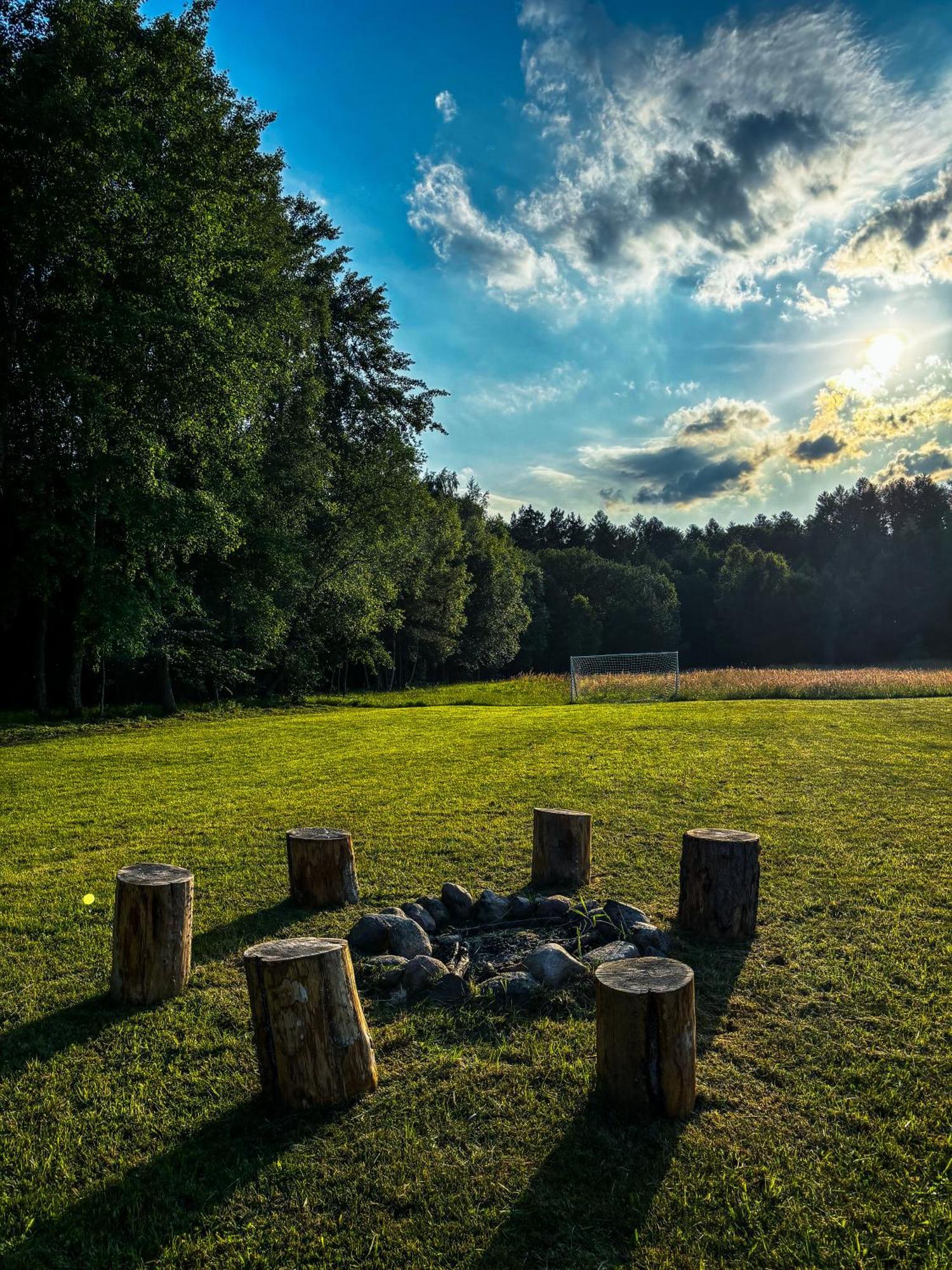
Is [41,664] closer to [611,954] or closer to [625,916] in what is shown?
[625,916]

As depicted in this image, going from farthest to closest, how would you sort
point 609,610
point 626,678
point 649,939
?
point 609,610, point 626,678, point 649,939

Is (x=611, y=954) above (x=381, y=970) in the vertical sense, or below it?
above

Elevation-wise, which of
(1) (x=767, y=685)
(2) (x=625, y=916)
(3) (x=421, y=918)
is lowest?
(3) (x=421, y=918)

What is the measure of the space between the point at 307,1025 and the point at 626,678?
934 inches

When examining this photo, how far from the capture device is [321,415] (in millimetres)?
28312

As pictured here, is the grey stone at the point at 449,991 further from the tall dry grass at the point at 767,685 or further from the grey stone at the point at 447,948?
the tall dry grass at the point at 767,685

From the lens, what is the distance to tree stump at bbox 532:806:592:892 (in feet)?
18.7

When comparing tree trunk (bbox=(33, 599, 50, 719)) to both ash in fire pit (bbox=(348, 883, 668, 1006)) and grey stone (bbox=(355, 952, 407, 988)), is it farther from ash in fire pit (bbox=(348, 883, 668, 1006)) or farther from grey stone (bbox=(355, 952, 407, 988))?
grey stone (bbox=(355, 952, 407, 988))

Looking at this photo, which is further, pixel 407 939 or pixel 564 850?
pixel 564 850

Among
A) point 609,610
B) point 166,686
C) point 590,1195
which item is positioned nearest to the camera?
point 590,1195

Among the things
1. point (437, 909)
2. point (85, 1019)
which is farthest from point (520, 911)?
point (85, 1019)

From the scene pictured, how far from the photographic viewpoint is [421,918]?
486cm

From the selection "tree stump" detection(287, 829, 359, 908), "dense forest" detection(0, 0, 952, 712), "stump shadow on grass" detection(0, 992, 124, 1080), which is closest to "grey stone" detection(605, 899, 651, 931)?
"tree stump" detection(287, 829, 359, 908)

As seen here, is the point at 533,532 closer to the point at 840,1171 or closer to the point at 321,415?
the point at 321,415
